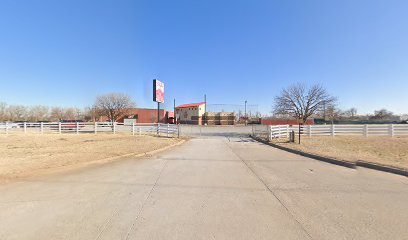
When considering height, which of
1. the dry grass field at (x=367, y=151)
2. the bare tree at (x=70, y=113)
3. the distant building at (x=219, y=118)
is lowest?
the dry grass field at (x=367, y=151)

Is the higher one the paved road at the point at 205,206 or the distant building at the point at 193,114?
the distant building at the point at 193,114

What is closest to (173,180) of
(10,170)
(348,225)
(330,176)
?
(348,225)

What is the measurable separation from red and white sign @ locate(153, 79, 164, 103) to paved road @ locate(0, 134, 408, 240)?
19.6 meters

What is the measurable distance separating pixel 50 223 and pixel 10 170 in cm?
519

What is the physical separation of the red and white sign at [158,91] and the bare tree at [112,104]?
39.4 m

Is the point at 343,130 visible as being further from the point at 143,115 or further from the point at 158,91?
the point at 143,115

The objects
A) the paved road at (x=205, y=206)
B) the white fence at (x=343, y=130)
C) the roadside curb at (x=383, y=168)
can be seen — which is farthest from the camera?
the white fence at (x=343, y=130)

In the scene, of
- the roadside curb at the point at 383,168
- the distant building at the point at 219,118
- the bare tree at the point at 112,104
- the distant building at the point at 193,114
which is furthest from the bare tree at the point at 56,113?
the roadside curb at the point at 383,168

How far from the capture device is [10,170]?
7.40m

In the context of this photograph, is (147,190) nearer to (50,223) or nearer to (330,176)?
(50,223)

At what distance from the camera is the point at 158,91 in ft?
89.1

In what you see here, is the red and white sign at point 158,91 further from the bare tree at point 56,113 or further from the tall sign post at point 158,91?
the bare tree at point 56,113

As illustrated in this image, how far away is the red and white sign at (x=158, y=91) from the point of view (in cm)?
2646

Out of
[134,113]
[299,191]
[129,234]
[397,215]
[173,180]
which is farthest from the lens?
[134,113]
